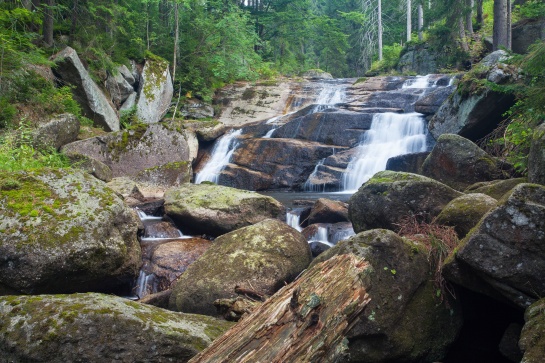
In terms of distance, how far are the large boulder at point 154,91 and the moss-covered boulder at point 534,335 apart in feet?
61.6

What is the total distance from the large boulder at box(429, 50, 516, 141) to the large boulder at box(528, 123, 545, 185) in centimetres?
584

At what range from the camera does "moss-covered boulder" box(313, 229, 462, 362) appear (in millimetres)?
4715

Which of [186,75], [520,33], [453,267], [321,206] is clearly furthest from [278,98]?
[453,267]

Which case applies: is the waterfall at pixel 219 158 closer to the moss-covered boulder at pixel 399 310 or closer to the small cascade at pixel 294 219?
the small cascade at pixel 294 219

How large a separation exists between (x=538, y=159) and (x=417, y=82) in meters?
18.0

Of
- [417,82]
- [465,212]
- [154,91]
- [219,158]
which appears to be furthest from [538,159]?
[154,91]

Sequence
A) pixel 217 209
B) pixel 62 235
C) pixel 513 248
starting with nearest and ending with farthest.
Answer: pixel 513 248, pixel 62 235, pixel 217 209

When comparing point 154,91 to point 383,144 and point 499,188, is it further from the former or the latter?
point 499,188

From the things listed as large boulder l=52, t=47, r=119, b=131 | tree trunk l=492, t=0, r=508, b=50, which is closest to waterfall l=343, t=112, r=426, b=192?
tree trunk l=492, t=0, r=508, b=50

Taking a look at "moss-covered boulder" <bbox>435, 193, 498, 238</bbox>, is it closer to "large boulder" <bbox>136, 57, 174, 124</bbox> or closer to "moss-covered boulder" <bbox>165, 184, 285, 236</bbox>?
"moss-covered boulder" <bbox>165, 184, 285, 236</bbox>

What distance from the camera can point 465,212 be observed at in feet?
19.3

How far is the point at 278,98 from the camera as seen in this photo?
25359 millimetres

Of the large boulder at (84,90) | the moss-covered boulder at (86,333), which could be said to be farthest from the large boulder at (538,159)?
the large boulder at (84,90)

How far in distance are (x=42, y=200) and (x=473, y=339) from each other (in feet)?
21.1
